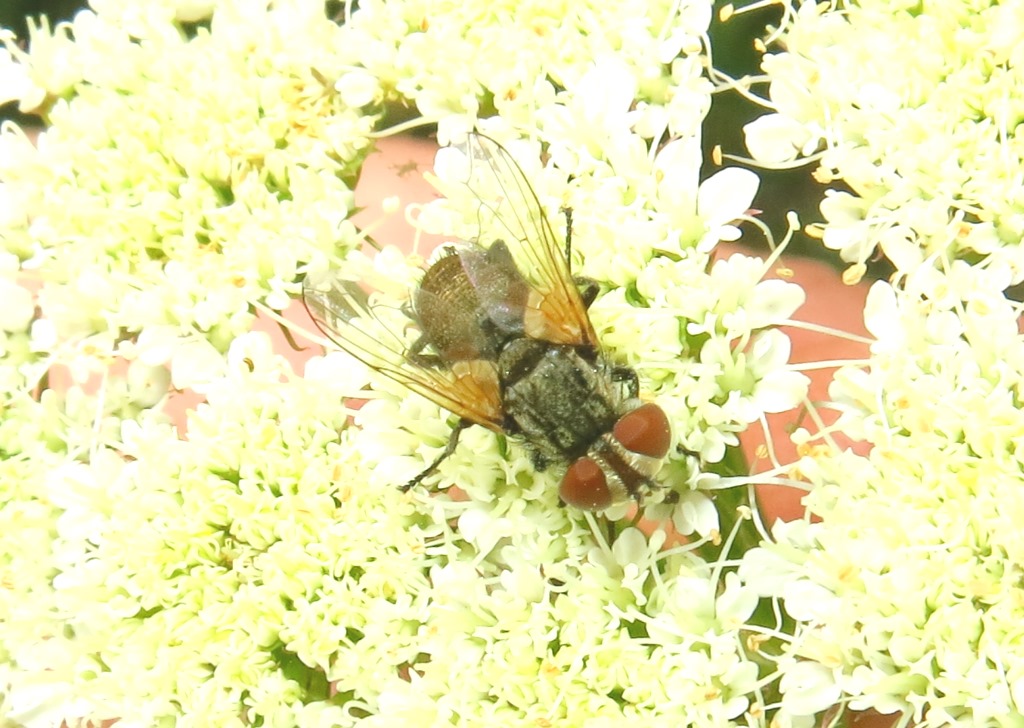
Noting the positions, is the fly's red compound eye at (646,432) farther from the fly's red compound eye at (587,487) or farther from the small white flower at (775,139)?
the small white flower at (775,139)

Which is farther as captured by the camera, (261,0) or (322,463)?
(261,0)

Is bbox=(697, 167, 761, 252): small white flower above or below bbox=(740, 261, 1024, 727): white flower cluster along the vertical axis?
above

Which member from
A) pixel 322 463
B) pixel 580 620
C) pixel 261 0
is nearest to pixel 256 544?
pixel 322 463

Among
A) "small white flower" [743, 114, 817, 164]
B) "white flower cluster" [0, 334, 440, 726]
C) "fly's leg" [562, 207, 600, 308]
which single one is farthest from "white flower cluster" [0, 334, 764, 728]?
"small white flower" [743, 114, 817, 164]

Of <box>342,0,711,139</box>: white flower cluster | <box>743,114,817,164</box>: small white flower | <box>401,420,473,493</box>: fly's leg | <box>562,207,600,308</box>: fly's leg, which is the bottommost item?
<box>401,420,473,493</box>: fly's leg

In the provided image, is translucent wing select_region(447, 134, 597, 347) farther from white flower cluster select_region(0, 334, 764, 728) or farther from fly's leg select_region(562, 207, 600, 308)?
white flower cluster select_region(0, 334, 764, 728)

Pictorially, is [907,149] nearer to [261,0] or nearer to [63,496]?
[261,0]

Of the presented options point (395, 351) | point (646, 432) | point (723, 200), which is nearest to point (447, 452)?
point (395, 351)

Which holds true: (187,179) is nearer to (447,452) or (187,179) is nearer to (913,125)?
(447,452)
